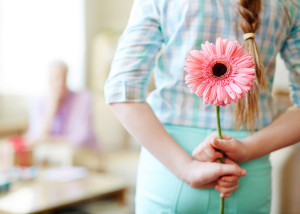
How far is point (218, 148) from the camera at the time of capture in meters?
0.66

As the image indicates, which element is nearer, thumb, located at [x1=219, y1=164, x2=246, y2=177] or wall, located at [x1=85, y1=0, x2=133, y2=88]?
thumb, located at [x1=219, y1=164, x2=246, y2=177]

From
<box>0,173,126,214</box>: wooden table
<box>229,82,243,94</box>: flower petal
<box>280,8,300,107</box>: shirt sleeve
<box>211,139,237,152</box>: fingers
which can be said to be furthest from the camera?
<box>0,173,126,214</box>: wooden table

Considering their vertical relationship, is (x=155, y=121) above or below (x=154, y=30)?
below

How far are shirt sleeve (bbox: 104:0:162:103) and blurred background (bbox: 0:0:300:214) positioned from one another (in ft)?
3.55

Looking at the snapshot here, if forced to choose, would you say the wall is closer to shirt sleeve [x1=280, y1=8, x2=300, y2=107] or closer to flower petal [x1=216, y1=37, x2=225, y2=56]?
shirt sleeve [x1=280, y1=8, x2=300, y2=107]

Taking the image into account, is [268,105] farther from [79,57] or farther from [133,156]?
[79,57]

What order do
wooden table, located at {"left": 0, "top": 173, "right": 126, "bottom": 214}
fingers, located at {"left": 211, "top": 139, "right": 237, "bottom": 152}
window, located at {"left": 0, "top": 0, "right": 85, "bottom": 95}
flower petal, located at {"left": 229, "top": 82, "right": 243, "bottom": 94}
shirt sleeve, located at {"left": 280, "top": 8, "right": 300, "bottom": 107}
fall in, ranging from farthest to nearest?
1. window, located at {"left": 0, "top": 0, "right": 85, "bottom": 95}
2. wooden table, located at {"left": 0, "top": 173, "right": 126, "bottom": 214}
3. shirt sleeve, located at {"left": 280, "top": 8, "right": 300, "bottom": 107}
4. fingers, located at {"left": 211, "top": 139, "right": 237, "bottom": 152}
5. flower petal, located at {"left": 229, "top": 82, "right": 243, "bottom": 94}

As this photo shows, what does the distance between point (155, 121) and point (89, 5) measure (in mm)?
3451

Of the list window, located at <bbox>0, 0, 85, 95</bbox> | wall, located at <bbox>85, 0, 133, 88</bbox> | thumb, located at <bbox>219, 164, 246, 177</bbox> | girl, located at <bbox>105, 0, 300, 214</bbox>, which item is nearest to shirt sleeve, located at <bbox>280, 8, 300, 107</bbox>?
girl, located at <bbox>105, 0, 300, 214</bbox>

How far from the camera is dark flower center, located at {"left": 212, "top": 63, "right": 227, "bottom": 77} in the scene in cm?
56

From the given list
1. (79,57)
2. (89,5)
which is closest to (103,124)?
(79,57)

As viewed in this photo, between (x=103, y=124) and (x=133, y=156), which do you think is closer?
(x=133, y=156)

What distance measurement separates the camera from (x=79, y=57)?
381 centimetres

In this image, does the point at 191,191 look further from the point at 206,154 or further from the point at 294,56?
the point at 294,56
